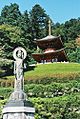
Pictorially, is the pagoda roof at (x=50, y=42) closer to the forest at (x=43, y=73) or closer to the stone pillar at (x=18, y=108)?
the forest at (x=43, y=73)

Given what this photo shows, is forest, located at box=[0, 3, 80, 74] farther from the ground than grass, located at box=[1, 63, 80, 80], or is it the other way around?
forest, located at box=[0, 3, 80, 74]

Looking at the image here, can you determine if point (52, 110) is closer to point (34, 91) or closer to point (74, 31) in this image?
point (34, 91)

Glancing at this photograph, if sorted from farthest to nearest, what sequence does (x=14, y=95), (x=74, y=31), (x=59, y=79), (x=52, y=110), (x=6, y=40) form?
(x=74, y=31)
(x=6, y=40)
(x=59, y=79)
(x=52, y=110)
(x=14, y=95)

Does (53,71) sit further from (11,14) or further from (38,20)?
(38,20)

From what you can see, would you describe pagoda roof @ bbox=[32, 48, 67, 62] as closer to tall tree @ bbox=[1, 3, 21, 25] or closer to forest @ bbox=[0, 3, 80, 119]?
forest @ bbox=[0, 3, 80, 119]

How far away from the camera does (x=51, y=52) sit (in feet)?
179

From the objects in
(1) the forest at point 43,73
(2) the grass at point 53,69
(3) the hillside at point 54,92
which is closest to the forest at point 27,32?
(1) the forest at point 43,73

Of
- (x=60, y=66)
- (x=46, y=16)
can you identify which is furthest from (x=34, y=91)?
(x=46, y=16)

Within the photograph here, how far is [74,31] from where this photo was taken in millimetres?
82062

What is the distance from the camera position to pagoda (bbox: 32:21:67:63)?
54406 millimetres

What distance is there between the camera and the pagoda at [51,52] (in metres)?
54.4

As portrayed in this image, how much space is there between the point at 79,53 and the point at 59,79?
26.6m

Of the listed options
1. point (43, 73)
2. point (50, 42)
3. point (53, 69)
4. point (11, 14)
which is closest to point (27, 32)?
point (11, 14)

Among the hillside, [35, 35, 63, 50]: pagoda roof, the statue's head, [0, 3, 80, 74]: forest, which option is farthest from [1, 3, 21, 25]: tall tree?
the statue's head
